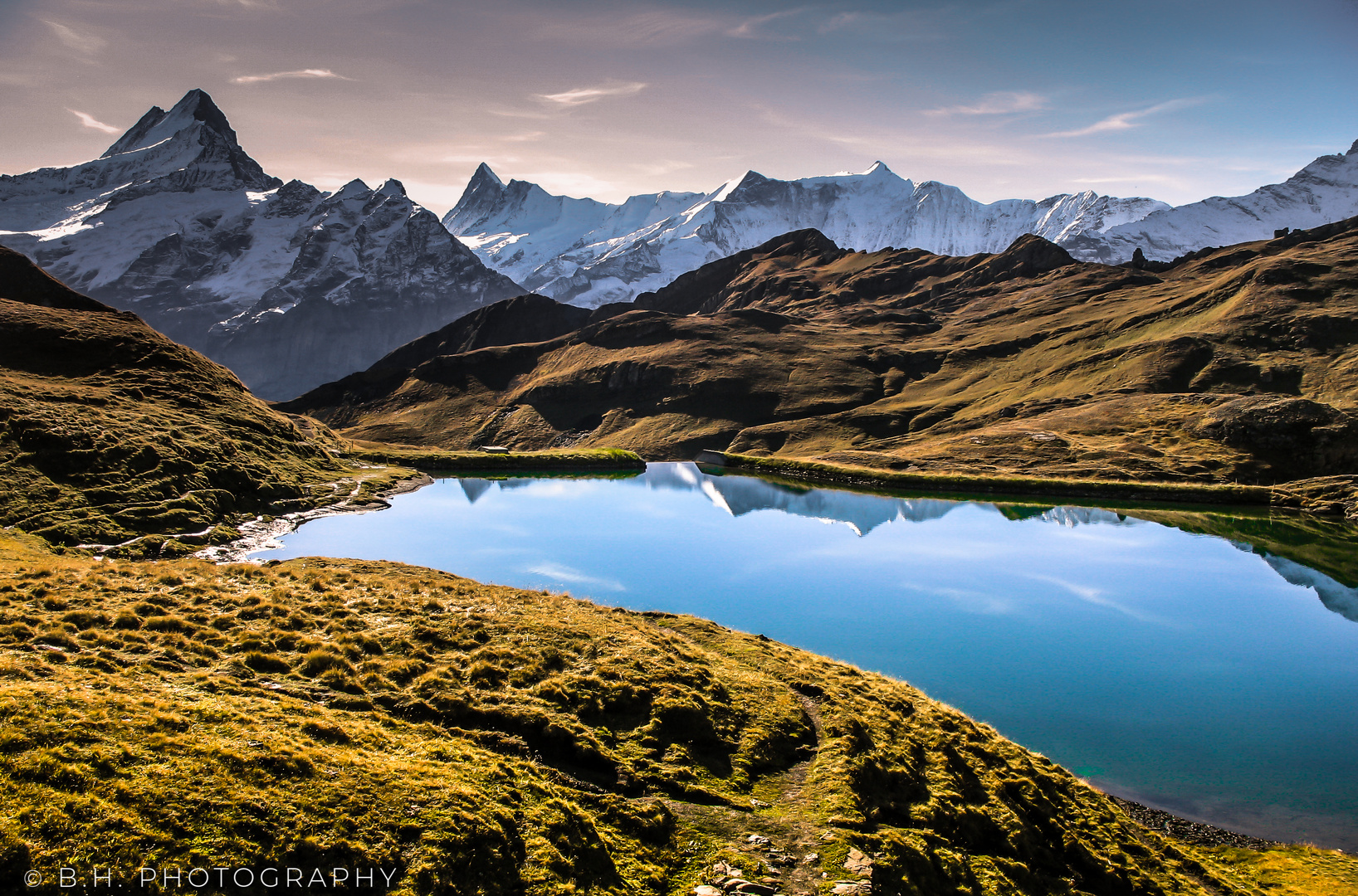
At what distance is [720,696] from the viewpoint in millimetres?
24781

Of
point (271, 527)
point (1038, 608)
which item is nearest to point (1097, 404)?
point (1038, 608)

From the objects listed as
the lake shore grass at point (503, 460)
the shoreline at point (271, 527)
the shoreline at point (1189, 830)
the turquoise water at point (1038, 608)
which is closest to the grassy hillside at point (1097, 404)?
the lake shore grass at point (503, 460)

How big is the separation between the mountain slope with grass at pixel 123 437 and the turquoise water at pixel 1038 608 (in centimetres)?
860

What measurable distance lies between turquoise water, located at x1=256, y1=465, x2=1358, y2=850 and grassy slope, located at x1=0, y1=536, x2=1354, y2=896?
702 cm

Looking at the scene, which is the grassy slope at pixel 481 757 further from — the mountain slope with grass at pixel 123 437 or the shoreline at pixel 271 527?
the mountain slope with grass at pixel 123 437

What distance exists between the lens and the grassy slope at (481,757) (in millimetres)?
12688

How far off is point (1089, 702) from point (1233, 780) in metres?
7.56

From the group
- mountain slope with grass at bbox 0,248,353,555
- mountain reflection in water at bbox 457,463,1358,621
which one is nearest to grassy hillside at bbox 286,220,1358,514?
mountain reflection in water at bbox 457,463,1358,621

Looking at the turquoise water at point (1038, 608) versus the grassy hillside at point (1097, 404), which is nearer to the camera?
the turquoise water at point (1038, 608)

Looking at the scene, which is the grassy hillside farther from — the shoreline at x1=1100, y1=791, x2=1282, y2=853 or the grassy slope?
the grassy slope

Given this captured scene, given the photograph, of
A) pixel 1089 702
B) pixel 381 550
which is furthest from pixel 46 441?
pixel 1089 702

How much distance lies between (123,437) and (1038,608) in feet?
264

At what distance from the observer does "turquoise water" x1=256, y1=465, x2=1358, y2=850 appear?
29656mm

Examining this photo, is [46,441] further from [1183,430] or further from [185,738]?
[1183,430]
